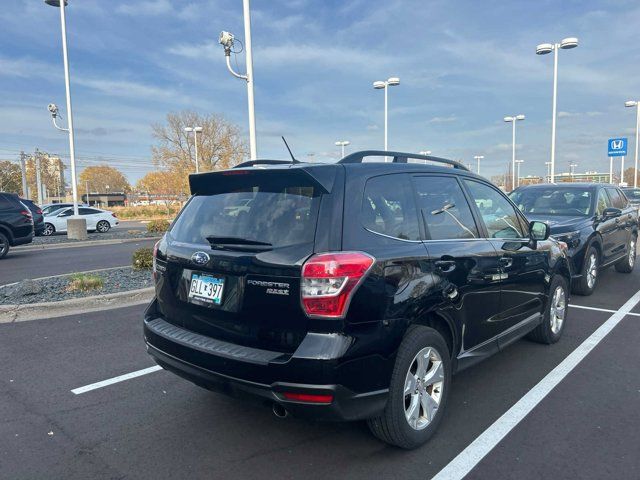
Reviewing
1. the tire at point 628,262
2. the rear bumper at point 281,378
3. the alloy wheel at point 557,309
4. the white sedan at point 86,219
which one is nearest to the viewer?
the rear bumper at point 281,378

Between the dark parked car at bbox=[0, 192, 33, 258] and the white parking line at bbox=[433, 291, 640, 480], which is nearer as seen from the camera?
the white parking line at bbox=[433, 291, 640, 480]

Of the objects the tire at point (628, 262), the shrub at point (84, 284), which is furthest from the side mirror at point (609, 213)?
the shrub at point (84, 284)

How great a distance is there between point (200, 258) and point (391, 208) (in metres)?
1.29

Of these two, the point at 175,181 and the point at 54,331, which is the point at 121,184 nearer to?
the point at 175,181

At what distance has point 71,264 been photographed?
1197 cm

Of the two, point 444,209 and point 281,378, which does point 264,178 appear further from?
point 444,209

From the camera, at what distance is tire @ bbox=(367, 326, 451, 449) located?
9.35ft

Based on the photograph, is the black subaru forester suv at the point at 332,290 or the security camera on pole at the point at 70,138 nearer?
the black subaru forester suv at the point at 332,290

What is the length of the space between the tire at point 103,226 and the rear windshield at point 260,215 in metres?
23.3

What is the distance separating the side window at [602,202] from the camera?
26.3 ft

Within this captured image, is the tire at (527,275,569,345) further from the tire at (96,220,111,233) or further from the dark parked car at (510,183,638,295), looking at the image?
the tire at (96,220,111,233)

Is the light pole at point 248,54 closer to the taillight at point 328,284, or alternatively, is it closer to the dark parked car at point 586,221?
the dark parked car at point 586,221

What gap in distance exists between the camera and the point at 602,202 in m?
8.27

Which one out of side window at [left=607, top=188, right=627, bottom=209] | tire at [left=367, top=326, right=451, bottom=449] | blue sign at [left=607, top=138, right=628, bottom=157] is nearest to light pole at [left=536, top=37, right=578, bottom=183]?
blue sign at [left=607, top=138, right=628, bottom=157]
